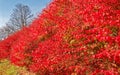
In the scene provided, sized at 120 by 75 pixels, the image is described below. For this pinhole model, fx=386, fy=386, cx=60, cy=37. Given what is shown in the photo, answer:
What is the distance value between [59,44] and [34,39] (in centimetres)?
436

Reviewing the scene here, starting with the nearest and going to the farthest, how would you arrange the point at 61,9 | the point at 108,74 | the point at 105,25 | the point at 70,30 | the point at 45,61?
1. the point at 108,74
2. the point at 105,25
3. the point at 70,30
4. the point at 45,61
5. the point at 61,9

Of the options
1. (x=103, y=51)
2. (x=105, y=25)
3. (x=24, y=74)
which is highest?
(x=105, y=25)

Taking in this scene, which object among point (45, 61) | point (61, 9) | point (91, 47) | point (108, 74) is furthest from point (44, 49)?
point (108, 74)

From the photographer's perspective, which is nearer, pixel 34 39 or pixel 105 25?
pixel 105 25

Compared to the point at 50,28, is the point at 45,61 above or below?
below

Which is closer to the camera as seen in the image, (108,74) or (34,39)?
(108,74)

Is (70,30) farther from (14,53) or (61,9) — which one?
(14,53)

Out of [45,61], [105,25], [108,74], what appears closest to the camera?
[108,74]

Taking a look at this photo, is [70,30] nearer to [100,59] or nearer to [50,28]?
[100,59]

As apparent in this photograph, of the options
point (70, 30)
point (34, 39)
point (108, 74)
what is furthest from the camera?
point (34, 39)

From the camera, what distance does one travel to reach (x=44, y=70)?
16219 millimetres

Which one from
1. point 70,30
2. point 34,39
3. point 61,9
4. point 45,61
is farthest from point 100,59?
point 34,39

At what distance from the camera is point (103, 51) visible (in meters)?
12.8

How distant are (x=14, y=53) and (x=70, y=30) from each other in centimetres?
767
